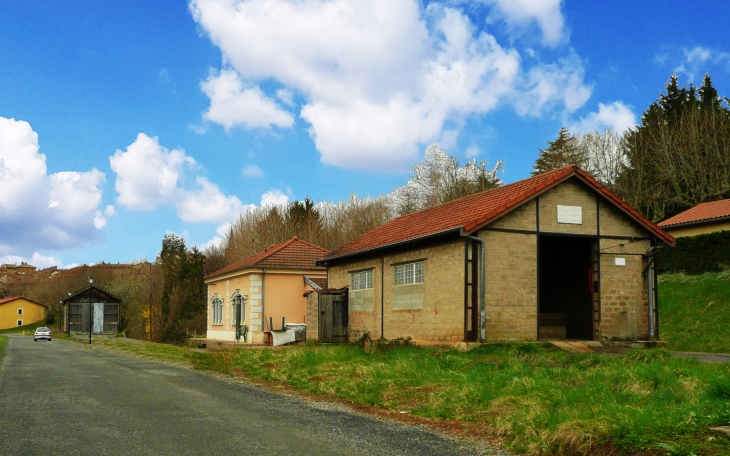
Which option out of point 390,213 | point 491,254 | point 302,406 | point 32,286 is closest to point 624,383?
point 302,406

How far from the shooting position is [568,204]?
19281 millimetres

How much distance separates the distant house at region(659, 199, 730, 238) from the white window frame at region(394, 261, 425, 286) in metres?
19.3

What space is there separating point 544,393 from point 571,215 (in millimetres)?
11161

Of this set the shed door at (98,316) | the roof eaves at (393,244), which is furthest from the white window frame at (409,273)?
the shed door at (98,316)

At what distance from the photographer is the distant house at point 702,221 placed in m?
31.7

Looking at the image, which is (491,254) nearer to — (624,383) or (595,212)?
(595,212)

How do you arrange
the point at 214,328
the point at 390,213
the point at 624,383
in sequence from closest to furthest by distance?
1. the point at 624,383
2. the point at 214,328
3. the point at 390,213

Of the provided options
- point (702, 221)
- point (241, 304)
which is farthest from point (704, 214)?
point (241, 304)

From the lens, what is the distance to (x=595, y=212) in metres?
19.7

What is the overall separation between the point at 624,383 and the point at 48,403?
9.86 meters

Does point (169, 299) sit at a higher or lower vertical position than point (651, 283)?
lower

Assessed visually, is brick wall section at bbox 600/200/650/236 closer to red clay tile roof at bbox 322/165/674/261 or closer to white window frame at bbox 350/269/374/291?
red clay tile roof at bbox 322/165/674/261

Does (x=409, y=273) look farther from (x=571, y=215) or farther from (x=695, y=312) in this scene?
(x=695, y=312)

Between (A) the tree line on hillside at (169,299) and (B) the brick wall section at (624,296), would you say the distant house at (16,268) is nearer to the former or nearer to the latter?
(A) the tree line on hillside at (169,299)
